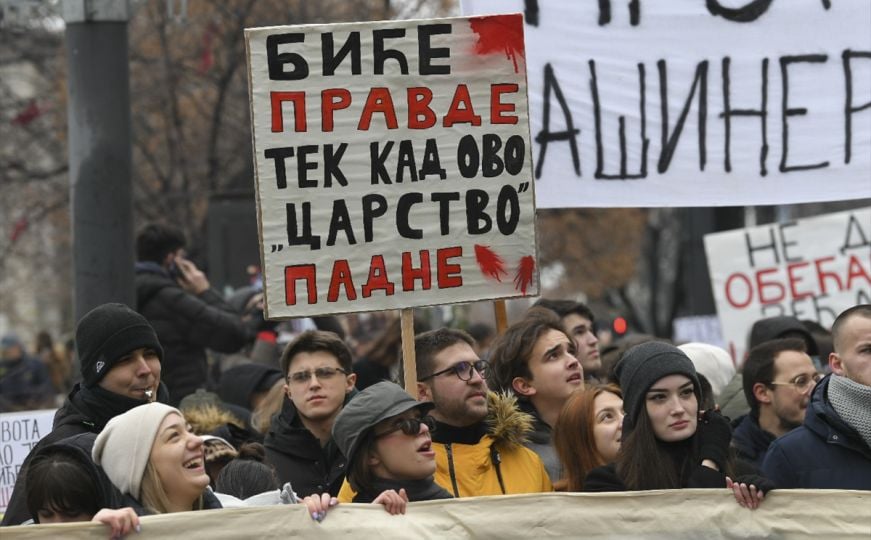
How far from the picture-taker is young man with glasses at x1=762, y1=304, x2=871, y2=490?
5590 millimetres

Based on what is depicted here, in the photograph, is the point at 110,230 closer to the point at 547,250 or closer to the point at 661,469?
the point at 661,469

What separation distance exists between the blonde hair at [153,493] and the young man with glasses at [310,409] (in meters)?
1.50

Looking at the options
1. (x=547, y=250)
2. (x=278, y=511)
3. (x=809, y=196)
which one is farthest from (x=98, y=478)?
(x=547, y=250)

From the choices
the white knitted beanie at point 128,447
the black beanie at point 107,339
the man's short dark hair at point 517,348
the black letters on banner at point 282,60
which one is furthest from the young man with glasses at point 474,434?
the white knitted beanie at point 128,447

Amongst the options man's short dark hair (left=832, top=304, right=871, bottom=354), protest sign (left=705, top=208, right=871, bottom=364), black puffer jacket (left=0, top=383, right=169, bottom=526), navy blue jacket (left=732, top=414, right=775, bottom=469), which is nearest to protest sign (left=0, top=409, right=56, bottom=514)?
black puffer jacket (left=0, top=383, right=169, bottom=526)

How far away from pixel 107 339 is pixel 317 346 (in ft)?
3.09

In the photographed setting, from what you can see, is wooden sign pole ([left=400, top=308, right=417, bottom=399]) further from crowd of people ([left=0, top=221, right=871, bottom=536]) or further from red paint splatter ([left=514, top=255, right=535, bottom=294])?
red paint splatter ([left=514, top=255, right=535, bottom=294])

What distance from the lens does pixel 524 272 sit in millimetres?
6238

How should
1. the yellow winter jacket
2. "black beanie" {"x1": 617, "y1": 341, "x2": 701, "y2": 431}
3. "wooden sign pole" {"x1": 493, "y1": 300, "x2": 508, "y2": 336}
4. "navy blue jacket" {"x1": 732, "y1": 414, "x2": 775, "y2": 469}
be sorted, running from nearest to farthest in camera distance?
"black beanie" {"x1": 617, "y1": 341, "x2": 701, "y2": 431} → the yellow winter jacket → "navy blue jacket" {"x1": 732, "y1": 414, "x2": 775, "y2": 469} → "wooden sign pole" {"x1": 493, "y1": 300, "x2": 508, "y2": 336}

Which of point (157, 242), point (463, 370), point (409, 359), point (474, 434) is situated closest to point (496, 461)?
point (474, 434)

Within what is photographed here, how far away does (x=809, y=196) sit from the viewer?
774 cm

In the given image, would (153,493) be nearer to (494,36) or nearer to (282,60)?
(282,60)

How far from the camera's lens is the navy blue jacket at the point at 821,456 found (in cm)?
559

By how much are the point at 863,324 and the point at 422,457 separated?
1.61m
